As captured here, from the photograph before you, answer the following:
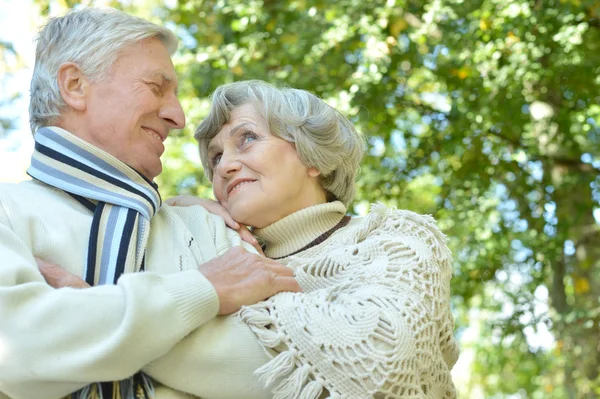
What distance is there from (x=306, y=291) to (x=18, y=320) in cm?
93

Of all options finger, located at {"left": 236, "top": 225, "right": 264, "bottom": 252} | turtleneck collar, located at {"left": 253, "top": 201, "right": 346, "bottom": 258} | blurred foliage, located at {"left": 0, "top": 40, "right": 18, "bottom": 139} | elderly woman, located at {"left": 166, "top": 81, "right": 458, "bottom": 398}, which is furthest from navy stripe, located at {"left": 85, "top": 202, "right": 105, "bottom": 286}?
blurred foliage, located at {"left": 0, "top": 40, "right": 18, "bottom": 139}

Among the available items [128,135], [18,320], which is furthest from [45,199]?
[18,320]

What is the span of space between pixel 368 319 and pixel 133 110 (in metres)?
1.07

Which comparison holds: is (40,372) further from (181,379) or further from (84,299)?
(181,379)

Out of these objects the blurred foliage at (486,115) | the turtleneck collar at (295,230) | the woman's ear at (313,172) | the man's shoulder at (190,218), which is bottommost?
the blurred foliage at (486,115)

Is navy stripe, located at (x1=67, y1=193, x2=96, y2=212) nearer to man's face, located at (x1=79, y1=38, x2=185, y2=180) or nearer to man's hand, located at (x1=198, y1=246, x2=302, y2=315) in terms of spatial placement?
man's face, located at (x1=79, y1=38, x2=185, y2=180)

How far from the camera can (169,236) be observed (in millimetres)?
2639

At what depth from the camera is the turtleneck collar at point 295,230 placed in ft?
9.60

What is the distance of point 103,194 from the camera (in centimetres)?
251

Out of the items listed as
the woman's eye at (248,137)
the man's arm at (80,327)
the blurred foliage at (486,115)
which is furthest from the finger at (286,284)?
the blurred foliage at (486,115)

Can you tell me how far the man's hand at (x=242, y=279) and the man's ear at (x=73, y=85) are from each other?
788 millimetres

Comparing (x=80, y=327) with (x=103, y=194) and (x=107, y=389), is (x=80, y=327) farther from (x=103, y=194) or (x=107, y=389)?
(x=103, y=194)

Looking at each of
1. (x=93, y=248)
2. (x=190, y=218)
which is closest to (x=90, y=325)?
(x=93, y=248)

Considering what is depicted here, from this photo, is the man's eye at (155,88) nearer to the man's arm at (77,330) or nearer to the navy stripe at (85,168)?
the navy stripe at (85,168)
